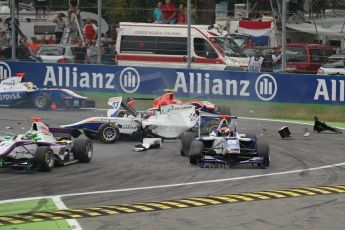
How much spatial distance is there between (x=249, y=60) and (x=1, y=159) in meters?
14.0

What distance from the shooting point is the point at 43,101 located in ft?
80.4

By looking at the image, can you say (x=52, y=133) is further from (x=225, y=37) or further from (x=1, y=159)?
(x=225, y=37)

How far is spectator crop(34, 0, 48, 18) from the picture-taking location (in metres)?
29.0

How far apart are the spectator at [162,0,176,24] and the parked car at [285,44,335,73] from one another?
4.14 m

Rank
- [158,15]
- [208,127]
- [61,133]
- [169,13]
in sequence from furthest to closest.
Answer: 1. [169,13]
2. [158,15]
3. [208,127]
4. [61,133]

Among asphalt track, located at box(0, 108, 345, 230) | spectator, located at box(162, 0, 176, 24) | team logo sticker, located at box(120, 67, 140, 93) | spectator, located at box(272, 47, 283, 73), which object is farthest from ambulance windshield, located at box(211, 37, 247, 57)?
asphalt track, located at box(0, 108, 345, 230)

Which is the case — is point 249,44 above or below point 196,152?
above

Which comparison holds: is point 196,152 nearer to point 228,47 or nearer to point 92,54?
point 92,54

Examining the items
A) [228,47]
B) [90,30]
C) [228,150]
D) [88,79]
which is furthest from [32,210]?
[228,47]

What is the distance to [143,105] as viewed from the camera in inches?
998

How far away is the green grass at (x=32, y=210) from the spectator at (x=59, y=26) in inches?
666

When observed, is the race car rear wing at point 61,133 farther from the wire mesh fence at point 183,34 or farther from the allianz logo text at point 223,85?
the wire mesh fence at point 183,34

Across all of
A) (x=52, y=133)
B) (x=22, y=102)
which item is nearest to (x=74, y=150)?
(x=52, y=133)

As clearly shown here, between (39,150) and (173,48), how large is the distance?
14113 millimetres
